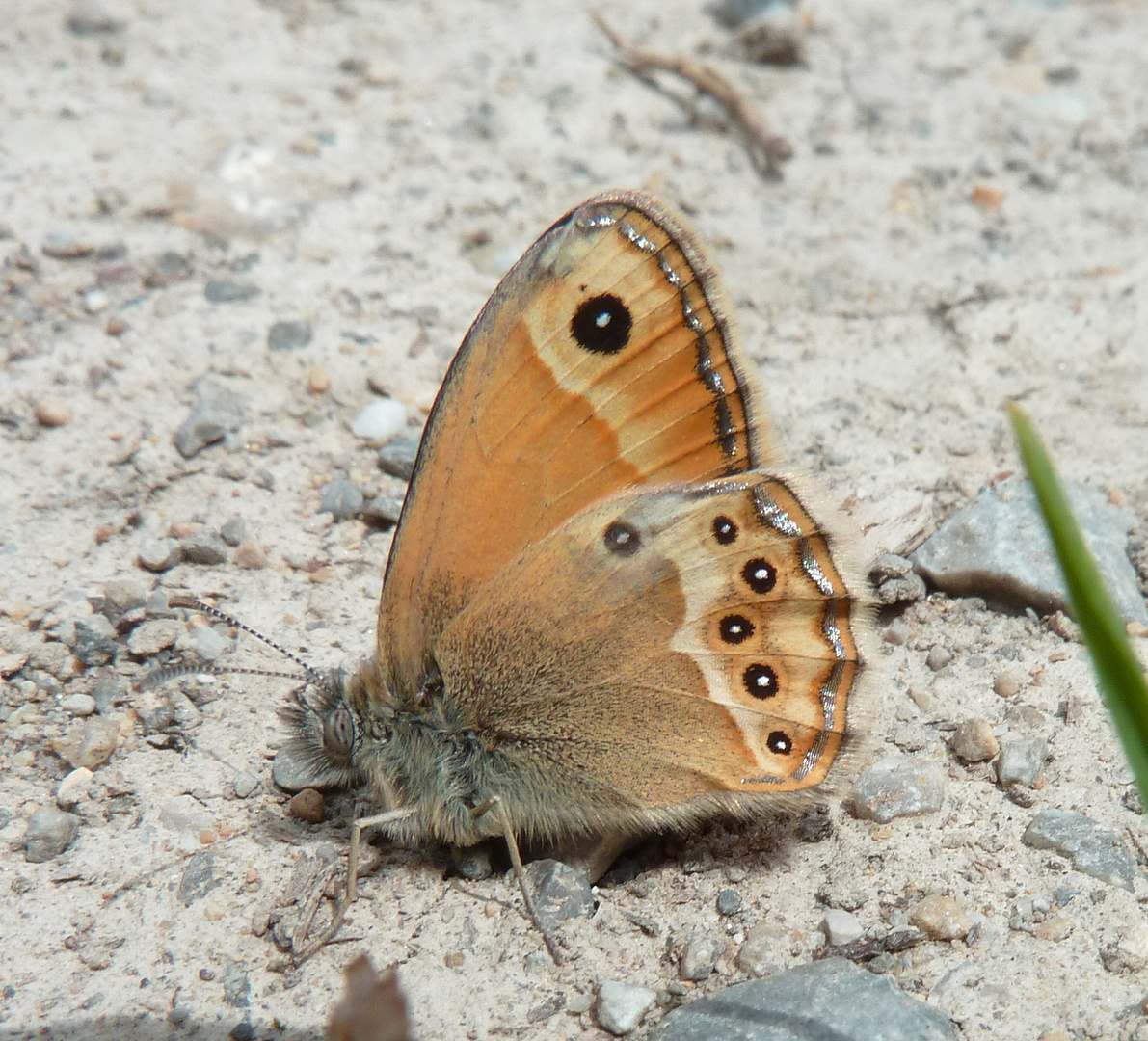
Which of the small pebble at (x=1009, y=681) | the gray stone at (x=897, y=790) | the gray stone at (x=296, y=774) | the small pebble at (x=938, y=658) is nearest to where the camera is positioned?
the gray stone at (x=897, y=790)

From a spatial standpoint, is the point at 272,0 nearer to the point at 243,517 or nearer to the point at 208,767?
the point at 243,517

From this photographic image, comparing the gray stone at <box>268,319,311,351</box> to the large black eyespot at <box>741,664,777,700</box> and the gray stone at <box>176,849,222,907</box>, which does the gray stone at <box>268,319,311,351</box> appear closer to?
the gray stone at <box>176,849,222,907</box>

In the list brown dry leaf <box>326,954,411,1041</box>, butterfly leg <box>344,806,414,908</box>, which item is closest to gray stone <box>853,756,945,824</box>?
butterfly leg <box>344,806,414,908</box>

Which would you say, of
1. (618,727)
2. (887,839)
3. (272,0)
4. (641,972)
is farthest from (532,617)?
(272,0)

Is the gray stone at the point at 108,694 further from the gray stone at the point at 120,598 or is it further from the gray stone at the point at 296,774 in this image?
the gray stone at the point at 296,774

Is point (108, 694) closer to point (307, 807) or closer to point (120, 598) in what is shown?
point (120, 598)

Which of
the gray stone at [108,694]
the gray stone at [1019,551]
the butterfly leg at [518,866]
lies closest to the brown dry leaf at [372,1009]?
the butterfly leg at [518,866]

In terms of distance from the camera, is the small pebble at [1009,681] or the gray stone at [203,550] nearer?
the small pebble at [1009,681]
